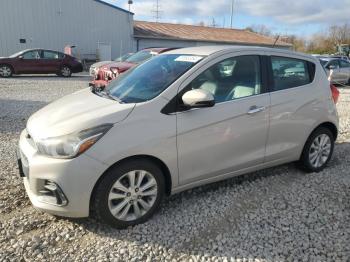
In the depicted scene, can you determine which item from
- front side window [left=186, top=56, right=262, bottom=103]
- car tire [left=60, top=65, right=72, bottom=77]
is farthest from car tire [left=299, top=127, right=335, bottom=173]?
car tire [left=60, top=65, right=72, bottom=77]

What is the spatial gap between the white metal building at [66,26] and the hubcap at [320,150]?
24525 mm

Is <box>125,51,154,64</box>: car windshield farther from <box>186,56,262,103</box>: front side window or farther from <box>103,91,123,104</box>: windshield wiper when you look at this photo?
<box>186,56,262,103</box>: front side window

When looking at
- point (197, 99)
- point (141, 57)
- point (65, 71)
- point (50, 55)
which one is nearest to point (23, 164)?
point (197, 99)

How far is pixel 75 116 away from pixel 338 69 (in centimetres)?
1730

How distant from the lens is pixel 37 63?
18.0 meters

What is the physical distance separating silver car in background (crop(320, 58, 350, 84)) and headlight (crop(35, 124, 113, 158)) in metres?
16.7

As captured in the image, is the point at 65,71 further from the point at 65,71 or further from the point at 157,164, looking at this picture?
the point at 157,164

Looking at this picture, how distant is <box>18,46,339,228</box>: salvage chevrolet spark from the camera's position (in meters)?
3.10

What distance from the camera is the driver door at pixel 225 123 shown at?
11.6 ft

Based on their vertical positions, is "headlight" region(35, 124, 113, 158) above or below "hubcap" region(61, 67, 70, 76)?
above

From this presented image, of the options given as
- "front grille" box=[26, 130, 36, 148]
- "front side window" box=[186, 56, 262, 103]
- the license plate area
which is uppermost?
"front side window" box=[186, 56, 262, 103]

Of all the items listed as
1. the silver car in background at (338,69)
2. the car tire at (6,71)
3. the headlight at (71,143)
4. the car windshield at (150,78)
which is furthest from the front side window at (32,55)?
the headlight at (71,143)

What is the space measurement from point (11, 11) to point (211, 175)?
24.9 m

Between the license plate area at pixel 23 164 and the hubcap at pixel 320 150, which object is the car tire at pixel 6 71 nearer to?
the license plate area at pixel 23 164
